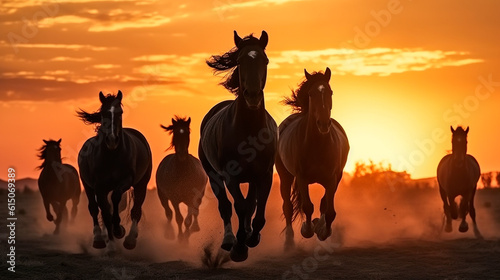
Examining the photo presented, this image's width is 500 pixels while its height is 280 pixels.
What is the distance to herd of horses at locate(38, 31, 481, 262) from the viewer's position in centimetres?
1172

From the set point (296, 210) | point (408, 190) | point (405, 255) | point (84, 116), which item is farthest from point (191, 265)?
point (408, 190)

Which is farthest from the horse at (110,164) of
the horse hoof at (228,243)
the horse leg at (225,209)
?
the horse hoof at (228,243)

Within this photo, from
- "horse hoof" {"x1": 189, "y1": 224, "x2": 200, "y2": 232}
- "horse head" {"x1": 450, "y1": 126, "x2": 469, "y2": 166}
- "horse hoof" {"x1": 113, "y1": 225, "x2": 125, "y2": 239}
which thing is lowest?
"horse hoof" {"x1": 113, "y1": 225, "x2": 125, "y2": 239}

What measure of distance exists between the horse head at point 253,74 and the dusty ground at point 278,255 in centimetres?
644

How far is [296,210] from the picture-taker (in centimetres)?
1831

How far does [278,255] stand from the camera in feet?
64.4

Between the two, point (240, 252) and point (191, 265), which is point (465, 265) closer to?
point (191, 265)

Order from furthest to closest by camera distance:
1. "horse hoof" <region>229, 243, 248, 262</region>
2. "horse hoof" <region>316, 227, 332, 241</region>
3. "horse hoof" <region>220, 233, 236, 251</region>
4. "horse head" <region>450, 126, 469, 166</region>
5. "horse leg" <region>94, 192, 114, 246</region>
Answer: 1. "horse head" <region>450, 126, 469, 166</region>
2. "horse leg" <region>94, 192, 114, 246</region>
3. "horse hoof" <region>316, 227, 332, 241</region>
4. "horse hoof" <region>220, 233, 236, 251</region>
5. "horse hoof" <region>229, 243, 248, 262</region>

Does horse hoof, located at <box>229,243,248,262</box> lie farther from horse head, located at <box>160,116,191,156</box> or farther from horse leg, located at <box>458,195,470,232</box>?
horse leg, located at <box>458,195,470,232</box>

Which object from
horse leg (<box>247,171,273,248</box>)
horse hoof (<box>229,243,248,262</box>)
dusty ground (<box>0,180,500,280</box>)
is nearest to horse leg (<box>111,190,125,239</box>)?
dusty ground (<box>0,180,500,280</box>)

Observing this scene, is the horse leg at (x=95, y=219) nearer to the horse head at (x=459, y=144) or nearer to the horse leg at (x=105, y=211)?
the horse leg at (x=105, y=211)

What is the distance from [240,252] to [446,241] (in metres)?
14.6

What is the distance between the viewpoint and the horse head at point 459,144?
25.1 metres

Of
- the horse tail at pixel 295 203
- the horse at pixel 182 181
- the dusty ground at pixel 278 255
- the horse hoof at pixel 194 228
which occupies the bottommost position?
the dusty ground at pixel 278 255
